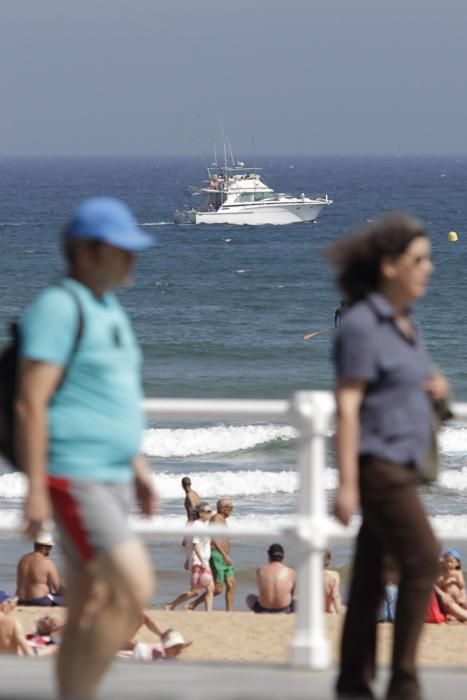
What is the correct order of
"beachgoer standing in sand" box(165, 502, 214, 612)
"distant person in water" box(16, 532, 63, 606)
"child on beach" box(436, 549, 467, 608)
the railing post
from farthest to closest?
1. "beachgoer standing in sand" box(165, 502, 214, 612)
2. "child on beach" box(436, 549, 467, 608)
3. "distant person in water" box(16, 532, 63, 606)
4. the railing post

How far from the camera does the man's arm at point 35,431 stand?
3750mm

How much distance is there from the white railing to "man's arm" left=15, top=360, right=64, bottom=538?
111 cm

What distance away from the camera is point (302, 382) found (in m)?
35.5

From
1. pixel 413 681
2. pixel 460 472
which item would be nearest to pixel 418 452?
pixel 413 681

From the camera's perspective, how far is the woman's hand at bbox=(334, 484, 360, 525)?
158 inches

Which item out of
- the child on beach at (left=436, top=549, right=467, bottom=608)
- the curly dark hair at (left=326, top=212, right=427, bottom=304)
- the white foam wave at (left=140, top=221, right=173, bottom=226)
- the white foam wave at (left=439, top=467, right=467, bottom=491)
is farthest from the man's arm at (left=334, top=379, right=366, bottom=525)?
the white foam wave at (left=140, top=221, right=173, bottom=226)

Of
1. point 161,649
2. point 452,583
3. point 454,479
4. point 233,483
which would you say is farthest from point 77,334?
point 454,479

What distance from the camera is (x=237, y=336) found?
4409cm

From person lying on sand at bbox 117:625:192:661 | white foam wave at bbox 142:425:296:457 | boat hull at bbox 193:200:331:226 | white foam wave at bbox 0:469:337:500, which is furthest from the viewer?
boat hull at bbox 193:200:331:226

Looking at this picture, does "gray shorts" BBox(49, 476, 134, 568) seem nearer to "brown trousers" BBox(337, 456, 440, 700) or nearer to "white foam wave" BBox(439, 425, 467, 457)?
"brown trousers" BBox(337, 456, 440, 700)

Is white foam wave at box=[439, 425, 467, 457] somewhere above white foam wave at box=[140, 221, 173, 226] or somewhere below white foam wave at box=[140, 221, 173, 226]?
above

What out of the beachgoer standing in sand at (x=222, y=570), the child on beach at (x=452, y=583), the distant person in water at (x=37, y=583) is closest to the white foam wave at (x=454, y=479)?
the beachgoer standing in sand at (x=222, y=570)

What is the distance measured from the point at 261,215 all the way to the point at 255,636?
87.4 meters

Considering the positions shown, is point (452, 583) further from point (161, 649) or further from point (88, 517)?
point (88, 517)
